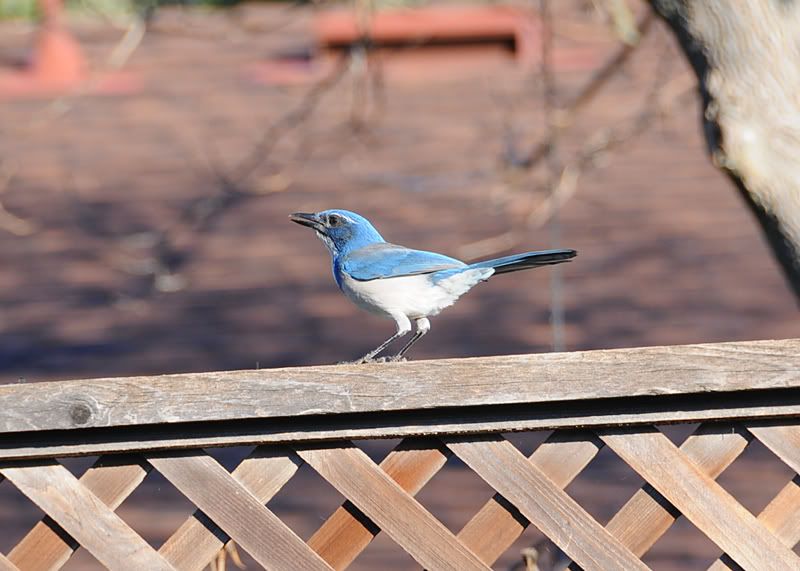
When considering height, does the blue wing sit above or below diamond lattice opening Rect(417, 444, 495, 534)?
above

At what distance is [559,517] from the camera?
2289mm

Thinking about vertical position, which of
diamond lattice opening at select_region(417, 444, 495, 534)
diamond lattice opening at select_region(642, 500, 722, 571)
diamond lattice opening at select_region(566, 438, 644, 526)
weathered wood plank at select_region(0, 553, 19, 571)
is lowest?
diamond lattice opening at select_region(417, 444, 495, 534)

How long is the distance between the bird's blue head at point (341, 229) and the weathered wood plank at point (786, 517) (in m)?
1.74

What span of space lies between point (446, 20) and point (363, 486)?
8133mm

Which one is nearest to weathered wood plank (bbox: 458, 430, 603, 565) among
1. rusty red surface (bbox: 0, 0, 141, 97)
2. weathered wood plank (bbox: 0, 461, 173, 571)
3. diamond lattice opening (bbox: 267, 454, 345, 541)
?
weathered wood plank (bbox: 0, 461, 173, 571)

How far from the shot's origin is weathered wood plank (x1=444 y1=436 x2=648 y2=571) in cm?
228

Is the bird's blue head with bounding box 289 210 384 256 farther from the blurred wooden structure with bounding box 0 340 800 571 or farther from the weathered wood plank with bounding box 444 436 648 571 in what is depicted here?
the weathered wood plank with bounding box 444 436 648 571

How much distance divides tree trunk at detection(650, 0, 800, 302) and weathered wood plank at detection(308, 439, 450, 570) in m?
1.16

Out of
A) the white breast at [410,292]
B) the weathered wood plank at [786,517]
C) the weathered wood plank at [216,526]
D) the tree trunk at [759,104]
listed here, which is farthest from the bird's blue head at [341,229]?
the weathered wood plank at [786,517]

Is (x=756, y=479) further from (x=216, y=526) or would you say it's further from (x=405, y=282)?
(x=216, y=526)

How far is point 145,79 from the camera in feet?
33.5

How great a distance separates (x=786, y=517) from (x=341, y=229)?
6.07 feet

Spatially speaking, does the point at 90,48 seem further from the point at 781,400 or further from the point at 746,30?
the point at 781,400

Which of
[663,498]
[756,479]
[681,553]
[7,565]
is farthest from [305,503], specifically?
[663,498]
